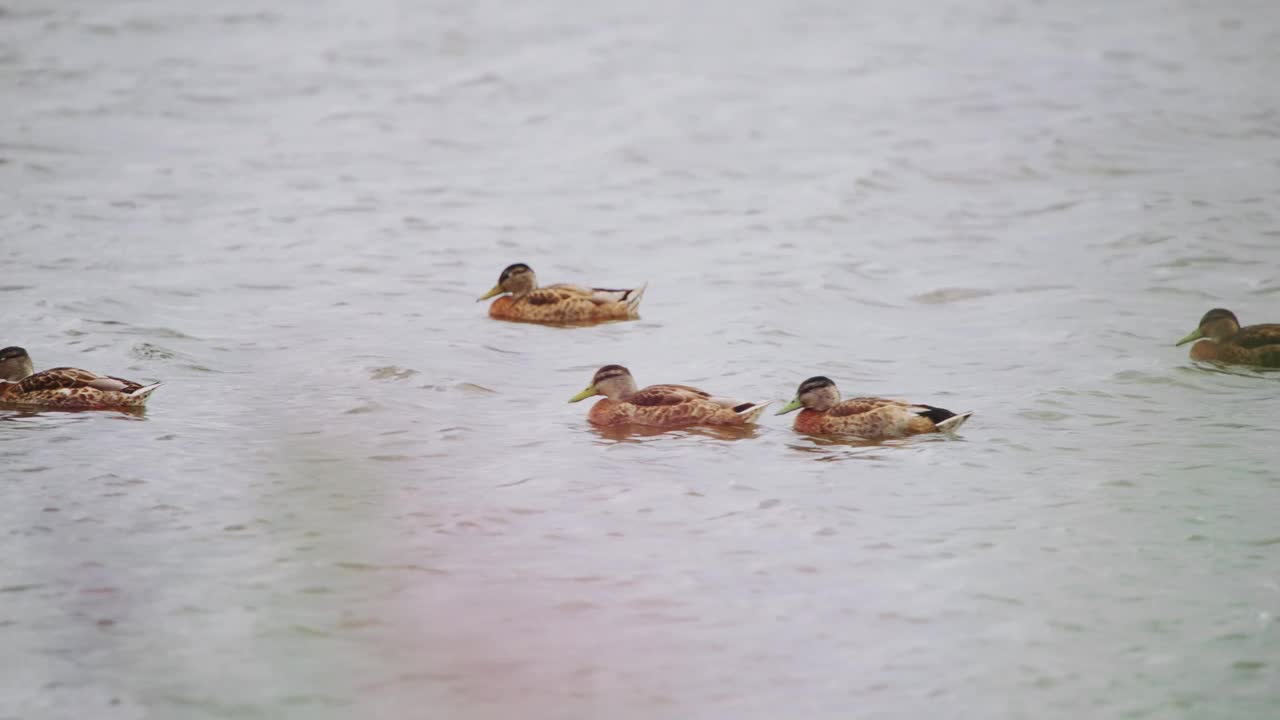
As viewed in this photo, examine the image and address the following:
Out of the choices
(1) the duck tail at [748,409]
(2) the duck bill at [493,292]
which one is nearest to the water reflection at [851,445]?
(1) the duck tail at [748,409]

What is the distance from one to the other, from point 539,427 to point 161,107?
51.0 feet

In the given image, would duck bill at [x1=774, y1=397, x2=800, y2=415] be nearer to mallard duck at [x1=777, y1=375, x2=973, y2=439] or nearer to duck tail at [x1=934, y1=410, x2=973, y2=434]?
mallard duck at [x1=777, y1=375, x2=973, y2=439]

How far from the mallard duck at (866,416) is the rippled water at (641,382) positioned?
0.46 feet

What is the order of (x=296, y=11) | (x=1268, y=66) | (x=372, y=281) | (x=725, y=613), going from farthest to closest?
(x=296, y=11) → (x=1268, y=66) → (x=372, y=281) → (x=725, y=613)

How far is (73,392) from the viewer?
1070 cm

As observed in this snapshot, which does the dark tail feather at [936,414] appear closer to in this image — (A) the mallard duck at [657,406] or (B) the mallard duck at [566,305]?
(A) the mallard duck at [657,406]

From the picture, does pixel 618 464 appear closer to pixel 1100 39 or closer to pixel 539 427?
pixel 539 427

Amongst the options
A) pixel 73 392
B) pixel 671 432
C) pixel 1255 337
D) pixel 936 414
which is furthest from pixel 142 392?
pixel 1255 337

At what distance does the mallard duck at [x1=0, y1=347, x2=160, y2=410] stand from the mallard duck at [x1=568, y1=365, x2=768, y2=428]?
2955 mm

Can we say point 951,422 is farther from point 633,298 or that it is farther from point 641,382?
point 633,298

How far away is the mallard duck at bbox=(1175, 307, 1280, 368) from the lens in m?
12.0

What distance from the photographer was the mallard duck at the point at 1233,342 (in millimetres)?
12008

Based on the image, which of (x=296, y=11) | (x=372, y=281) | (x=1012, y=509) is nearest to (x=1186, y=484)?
(x=1012, y=509)

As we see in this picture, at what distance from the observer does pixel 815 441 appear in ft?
34.3
